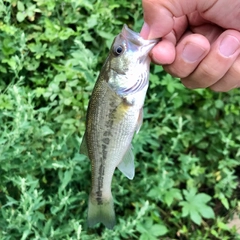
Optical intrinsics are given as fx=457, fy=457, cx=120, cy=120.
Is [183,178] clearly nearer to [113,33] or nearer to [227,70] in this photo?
[113,33]

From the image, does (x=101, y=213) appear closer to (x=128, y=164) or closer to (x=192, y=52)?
(x=128, y=164)

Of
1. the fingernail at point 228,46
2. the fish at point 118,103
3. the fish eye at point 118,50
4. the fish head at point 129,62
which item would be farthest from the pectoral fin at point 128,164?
the fingernail at point 228,46

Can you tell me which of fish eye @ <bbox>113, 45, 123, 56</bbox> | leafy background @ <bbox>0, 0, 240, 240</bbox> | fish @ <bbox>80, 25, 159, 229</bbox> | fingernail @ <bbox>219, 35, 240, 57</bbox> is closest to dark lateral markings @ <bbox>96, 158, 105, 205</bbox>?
fish @ <bbox>80, 25, 159, 229</bbox>

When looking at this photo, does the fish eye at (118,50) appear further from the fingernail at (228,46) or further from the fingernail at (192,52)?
the fingernail at (228,46)

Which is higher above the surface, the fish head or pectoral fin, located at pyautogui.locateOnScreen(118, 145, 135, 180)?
the fish head

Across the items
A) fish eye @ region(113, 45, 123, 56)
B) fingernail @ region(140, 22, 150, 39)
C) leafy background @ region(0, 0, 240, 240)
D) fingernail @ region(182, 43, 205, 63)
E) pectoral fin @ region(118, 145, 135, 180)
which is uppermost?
fingernail @ region(140, 22, 150, 39)

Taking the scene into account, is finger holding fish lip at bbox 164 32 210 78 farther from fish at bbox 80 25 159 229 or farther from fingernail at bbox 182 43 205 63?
fish at bbox 80 25 159 229
